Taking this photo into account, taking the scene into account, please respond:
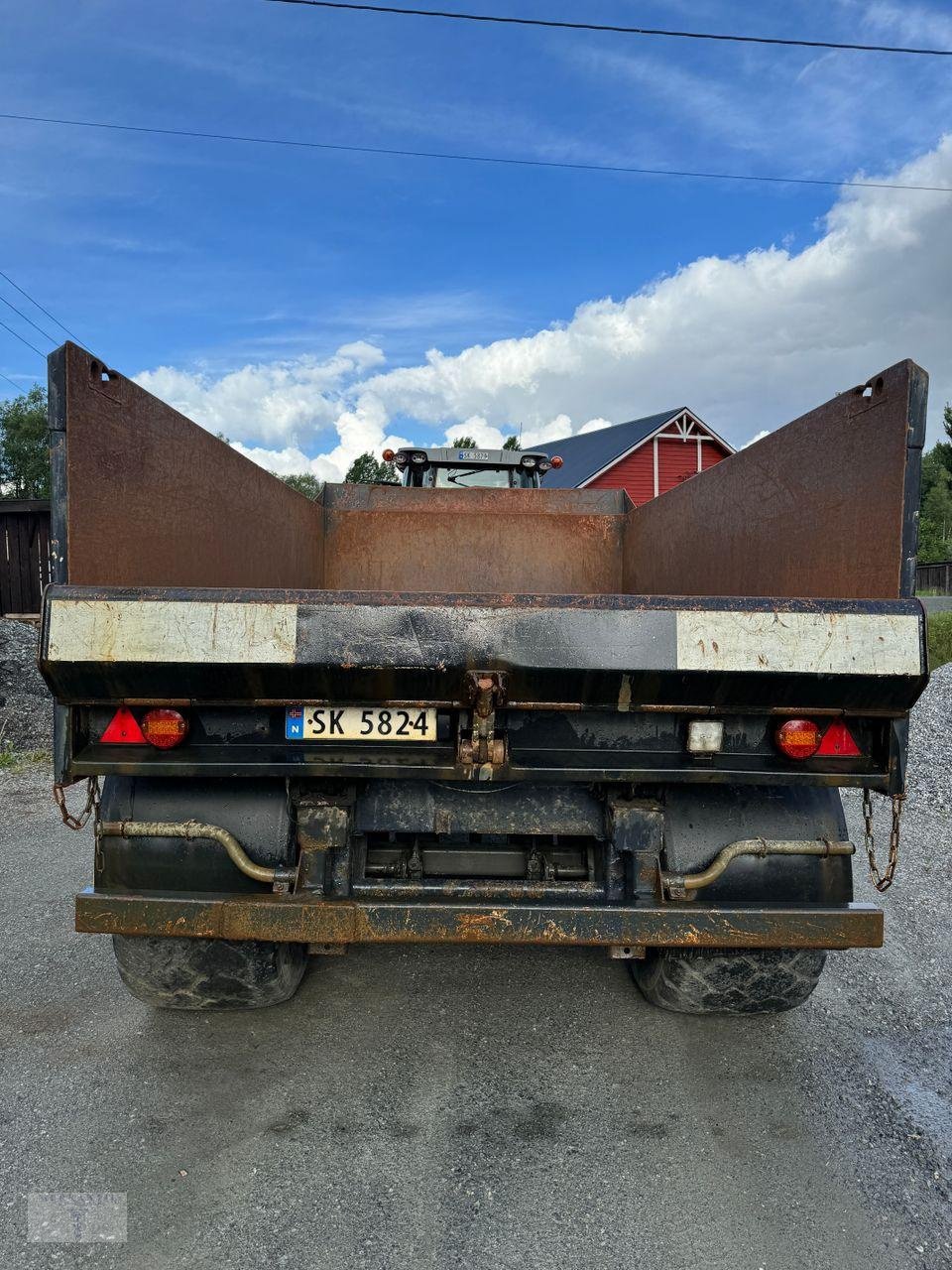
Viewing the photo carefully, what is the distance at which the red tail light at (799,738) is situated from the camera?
7.04 feet

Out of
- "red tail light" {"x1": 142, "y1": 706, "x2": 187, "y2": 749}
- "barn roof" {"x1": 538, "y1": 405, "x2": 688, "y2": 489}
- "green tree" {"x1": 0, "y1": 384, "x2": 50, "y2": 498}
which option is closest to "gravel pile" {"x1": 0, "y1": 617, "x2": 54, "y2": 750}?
"red tail light" {"x1": 142, "y1": 706, "x2": 187, "y2": 749}

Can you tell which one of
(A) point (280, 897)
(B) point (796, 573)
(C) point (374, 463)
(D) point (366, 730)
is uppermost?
(C) point (374, 463)

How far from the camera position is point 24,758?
23.0 feet

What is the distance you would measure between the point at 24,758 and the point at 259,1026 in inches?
211

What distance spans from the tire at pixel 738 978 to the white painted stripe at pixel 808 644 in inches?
42.2

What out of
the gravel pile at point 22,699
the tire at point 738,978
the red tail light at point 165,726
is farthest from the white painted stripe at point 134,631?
the gravel pile at point 22,699

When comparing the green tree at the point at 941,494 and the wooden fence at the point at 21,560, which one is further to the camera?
the green tree at the point at 941,494

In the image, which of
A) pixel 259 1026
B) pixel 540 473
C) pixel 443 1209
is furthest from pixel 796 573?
pixel 540 473

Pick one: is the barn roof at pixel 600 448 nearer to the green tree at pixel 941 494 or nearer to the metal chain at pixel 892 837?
the green tree at pixel 941 494

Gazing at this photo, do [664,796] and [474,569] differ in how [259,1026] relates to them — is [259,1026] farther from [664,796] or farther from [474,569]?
[474,569]

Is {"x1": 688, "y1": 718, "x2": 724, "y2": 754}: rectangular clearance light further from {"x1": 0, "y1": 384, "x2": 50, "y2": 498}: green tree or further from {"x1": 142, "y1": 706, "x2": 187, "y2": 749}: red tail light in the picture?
{"x1": 0, "y1": 384, "x2": 50, "y2": 498}: green tree

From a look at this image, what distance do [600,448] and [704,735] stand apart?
96.3 feet

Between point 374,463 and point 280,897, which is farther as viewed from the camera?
point 374,463

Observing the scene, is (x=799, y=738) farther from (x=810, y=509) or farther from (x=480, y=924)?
(x=480, y=924)
